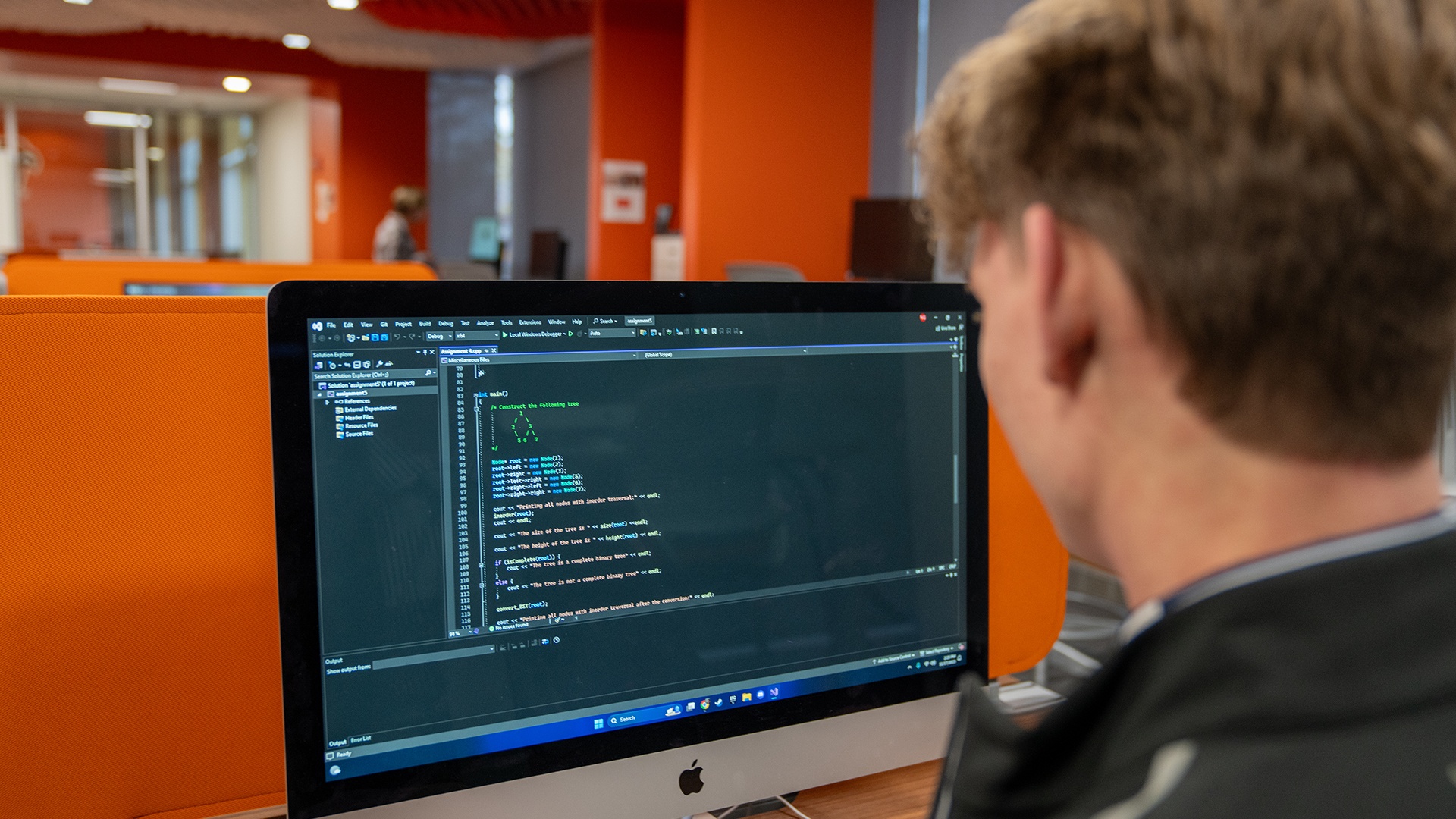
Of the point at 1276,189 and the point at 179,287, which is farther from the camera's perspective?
the point at 179,287

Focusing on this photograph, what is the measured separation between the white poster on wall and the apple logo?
659 centimetres

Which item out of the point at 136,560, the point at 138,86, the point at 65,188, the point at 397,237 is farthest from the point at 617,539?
the point at 65,188

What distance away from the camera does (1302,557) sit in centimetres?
41

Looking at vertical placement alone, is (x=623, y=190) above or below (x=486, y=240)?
Result: above

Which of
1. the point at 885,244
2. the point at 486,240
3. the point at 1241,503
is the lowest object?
the point at 1241,503

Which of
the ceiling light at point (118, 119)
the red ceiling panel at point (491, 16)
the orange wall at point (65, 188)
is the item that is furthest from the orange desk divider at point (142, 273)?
the ceiling light at point (118, 119)

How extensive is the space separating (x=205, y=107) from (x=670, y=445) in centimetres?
1502

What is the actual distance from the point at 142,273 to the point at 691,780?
2331 millimetres

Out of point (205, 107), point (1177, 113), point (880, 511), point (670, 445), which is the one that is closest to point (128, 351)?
point (670, 445)

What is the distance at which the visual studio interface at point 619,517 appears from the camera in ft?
2.36

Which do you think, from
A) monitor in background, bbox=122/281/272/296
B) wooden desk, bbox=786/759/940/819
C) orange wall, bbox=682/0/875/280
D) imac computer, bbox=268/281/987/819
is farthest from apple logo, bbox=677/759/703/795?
orange wall, bbox=682/0/875/280

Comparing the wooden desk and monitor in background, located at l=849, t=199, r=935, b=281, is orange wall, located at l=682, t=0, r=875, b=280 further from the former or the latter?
the wooden desk

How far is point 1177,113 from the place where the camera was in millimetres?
407

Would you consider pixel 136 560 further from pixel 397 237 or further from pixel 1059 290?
pixel 397 237
